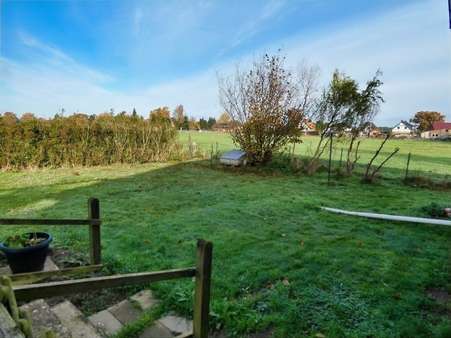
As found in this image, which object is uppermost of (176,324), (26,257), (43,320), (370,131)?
(370,131)

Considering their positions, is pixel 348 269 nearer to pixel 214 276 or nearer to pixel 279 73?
pixel 214 276

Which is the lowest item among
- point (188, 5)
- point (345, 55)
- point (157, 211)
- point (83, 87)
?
point (157, 211)

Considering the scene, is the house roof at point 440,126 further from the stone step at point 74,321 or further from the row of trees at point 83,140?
the stone step at point 74,321

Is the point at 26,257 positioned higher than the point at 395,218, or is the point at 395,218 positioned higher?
the point at 26,257

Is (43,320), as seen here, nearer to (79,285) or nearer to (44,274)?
(44,274)

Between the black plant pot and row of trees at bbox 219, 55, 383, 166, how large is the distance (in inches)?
310

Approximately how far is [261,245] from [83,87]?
495 inches

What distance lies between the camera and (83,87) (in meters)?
12.5

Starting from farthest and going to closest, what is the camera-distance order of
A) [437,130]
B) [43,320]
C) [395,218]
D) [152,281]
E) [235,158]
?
[437,130] < [235,158] < [395,218] < [43,320] < [152,281]

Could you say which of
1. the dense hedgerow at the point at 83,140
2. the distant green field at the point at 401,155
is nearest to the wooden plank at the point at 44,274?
the dense hedgerow at the point at 83,140

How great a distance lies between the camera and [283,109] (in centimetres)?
941

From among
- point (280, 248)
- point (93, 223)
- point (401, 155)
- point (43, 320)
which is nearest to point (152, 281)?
point (43, 320)

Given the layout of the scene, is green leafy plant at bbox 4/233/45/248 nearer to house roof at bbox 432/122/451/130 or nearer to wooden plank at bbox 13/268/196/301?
wooden plank at bbox 13/268/196/301

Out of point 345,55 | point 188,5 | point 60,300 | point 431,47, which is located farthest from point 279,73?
point 60,300
